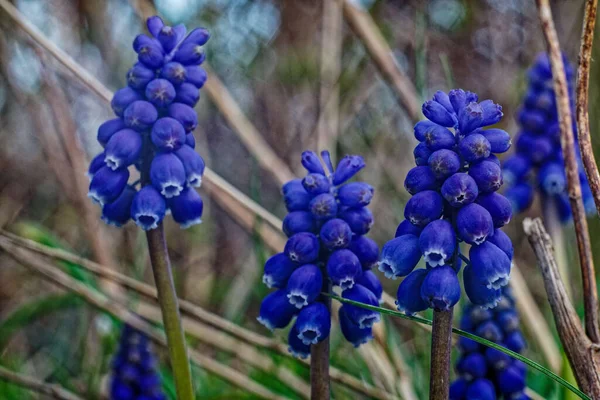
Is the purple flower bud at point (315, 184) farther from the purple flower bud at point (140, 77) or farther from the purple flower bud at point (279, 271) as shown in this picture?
the purple flower bud at point (140, 77)

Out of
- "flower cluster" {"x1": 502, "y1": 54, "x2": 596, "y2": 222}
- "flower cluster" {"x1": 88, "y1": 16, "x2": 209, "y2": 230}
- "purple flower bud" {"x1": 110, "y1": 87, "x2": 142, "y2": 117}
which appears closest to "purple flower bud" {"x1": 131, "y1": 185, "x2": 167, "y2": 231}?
"flower cluster" {"x1": 88, "y1": 16, "x2": 209, "y2": 230}

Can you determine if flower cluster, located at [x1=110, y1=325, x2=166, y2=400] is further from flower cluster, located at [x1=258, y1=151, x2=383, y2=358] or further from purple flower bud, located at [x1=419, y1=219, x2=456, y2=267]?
purple flower bud, located at [x1=419, y1=219, x2=456, y2=267]

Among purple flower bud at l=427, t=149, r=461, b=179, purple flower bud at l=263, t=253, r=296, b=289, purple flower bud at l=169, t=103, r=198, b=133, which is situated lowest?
purple flower bud at l=263, t=253, r=296, b=289

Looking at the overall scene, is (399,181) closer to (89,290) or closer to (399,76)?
(399,76)

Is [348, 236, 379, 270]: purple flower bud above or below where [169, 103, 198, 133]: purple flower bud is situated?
below

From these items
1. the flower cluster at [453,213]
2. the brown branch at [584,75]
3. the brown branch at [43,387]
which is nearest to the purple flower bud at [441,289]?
the flower cluster at [453,213]

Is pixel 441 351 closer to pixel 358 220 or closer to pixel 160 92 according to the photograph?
pixel 358 220

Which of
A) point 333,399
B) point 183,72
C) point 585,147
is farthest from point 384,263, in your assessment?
point 333,399

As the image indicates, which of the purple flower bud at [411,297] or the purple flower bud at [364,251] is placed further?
the purple flower bud at [364,251]
